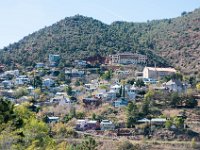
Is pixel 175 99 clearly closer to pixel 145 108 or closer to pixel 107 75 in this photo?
pixel 145 108

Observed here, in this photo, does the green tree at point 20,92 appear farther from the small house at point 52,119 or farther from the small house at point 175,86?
the small house at point 175,86

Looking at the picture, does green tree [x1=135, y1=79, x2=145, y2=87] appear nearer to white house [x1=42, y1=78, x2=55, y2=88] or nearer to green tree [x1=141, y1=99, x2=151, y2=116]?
green tree [x1=141, y1=99, x2=151, y2=116]

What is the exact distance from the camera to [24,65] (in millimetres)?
77562

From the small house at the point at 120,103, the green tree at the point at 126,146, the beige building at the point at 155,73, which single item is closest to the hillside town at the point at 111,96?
the beige building at the point at 155,73

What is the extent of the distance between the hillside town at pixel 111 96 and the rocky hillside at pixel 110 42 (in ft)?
12.8

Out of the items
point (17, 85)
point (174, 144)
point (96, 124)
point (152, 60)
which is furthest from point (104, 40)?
point (174, 144)

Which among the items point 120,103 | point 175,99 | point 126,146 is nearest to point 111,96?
point 120,103

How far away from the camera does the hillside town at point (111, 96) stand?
48594 mm

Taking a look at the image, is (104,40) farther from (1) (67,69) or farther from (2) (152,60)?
(1) (67,69)

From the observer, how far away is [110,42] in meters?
87.2

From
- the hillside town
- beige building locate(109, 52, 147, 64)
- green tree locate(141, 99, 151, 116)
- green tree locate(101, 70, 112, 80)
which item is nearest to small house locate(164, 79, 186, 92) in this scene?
the hillside town

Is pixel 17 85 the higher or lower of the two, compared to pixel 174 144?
higher

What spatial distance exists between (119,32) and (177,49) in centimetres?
1448

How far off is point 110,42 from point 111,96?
29.8m
